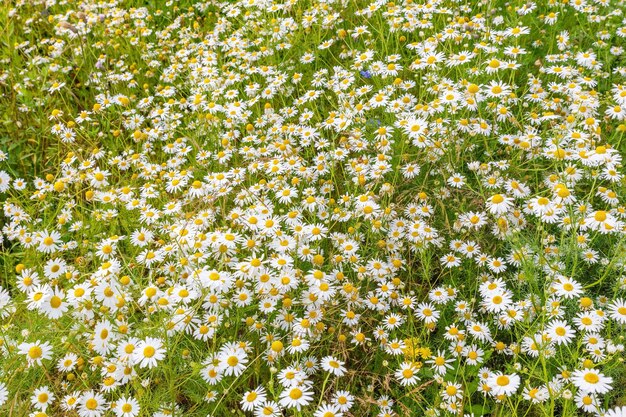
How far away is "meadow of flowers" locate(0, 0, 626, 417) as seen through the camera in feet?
6.81

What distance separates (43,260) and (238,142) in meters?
1.45

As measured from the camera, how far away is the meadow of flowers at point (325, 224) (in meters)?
2.07

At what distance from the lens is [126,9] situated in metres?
5.13

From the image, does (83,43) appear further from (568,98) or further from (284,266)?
(568,98)

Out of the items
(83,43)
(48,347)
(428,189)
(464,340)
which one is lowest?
(464,340)

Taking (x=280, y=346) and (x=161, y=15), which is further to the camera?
(x=161, y=15)

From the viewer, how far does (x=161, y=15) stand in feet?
16.3

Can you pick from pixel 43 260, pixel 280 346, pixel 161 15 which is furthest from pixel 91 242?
pixel 161 15

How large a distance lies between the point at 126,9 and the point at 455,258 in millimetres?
4293

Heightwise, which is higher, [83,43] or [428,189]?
[83,43]

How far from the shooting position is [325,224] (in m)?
2.80

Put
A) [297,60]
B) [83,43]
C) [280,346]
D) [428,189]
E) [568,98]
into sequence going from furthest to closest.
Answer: [83,43]
[297,60]
[568,98]
[428,189]
[280,346]

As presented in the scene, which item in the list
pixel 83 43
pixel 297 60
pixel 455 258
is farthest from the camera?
pixel 83 43

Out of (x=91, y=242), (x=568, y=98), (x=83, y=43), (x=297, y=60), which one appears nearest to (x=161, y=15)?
(x=83, y=43)
